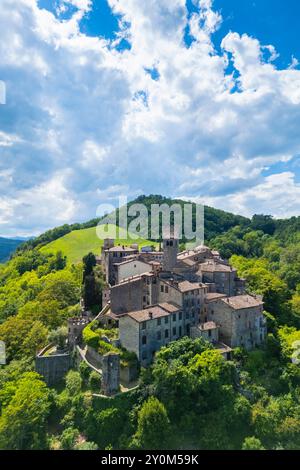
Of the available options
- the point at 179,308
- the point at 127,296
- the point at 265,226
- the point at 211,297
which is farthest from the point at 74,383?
the point at 265,226

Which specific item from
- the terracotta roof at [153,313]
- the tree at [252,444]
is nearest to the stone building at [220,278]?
the terracotta roof at [153,313]

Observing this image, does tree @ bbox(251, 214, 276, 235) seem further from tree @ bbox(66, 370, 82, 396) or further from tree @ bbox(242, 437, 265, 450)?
tree @ bbox(242, 437, 265, 450)

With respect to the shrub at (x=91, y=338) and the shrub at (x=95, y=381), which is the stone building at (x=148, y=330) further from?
the shrub at (x=95, y=381)

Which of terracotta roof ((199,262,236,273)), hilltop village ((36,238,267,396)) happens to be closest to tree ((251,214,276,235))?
terracotta roof ((199,262,236,273))

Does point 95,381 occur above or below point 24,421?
above

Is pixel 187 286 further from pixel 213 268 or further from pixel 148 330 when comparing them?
pixel 148 330

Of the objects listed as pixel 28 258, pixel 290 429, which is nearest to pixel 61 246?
pixel 28 258
